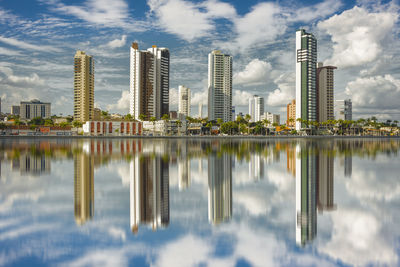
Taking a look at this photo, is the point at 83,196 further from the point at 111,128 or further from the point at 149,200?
the point at 111,128

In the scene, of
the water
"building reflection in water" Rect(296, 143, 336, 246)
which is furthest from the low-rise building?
"building reflection in water" Rect(296, 143, 336, 246)

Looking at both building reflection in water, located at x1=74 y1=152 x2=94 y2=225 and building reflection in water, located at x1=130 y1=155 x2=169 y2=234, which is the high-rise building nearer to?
building reflection in water, located at x1=130 y1=155 x2=169 y2=234

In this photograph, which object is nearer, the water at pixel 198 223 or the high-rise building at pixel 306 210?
the water at pixel 198 223

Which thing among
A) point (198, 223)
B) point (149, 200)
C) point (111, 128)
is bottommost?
point (198, 223)

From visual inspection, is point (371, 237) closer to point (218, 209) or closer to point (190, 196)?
point (218, 209)

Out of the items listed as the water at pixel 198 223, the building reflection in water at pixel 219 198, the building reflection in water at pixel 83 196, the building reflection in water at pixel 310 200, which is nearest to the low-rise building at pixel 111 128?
the building reflection in water at pixel 83 196

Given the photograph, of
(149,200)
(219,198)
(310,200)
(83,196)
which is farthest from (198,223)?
(83,196)

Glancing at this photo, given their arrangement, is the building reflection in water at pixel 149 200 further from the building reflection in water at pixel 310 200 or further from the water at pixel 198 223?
the building reflection in water at pixel 310 200

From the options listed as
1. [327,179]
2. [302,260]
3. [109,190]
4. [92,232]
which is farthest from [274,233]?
[327,179]

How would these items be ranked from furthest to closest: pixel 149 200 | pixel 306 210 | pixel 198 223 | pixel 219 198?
pixel 219 198
pixel 149 200
pixel 306 210
pixel 198 223
